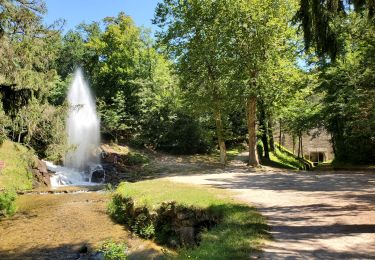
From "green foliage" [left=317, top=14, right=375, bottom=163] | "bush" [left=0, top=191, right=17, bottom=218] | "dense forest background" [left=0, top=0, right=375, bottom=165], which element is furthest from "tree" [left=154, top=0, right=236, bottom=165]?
"bush" [left=0, top=191, right=17, bottom=218]

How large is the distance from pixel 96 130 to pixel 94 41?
16.1 metres

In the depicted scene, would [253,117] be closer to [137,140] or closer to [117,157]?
[117,157]

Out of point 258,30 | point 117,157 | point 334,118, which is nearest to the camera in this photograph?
point 258,30

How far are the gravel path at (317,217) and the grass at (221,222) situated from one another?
0.99 ft

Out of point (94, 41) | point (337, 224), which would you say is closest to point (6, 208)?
point (337, 224)

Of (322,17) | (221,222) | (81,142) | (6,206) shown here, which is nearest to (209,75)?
(81,142)

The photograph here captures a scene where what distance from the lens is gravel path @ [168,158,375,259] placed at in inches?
225

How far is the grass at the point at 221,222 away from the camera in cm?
586

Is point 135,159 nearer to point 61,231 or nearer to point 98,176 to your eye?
point 98,176

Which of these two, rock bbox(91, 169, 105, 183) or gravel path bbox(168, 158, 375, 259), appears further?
rock bbox(91, 169, 105, 183)

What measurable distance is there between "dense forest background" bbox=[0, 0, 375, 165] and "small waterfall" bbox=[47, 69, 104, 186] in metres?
1.23

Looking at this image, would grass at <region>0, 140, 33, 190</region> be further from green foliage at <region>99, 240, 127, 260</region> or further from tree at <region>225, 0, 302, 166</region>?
A: tree at <region>225, 0, 302, 166</region>

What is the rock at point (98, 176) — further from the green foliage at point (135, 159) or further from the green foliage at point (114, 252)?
the green foliage at point (114, 252)

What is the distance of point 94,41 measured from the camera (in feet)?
142
